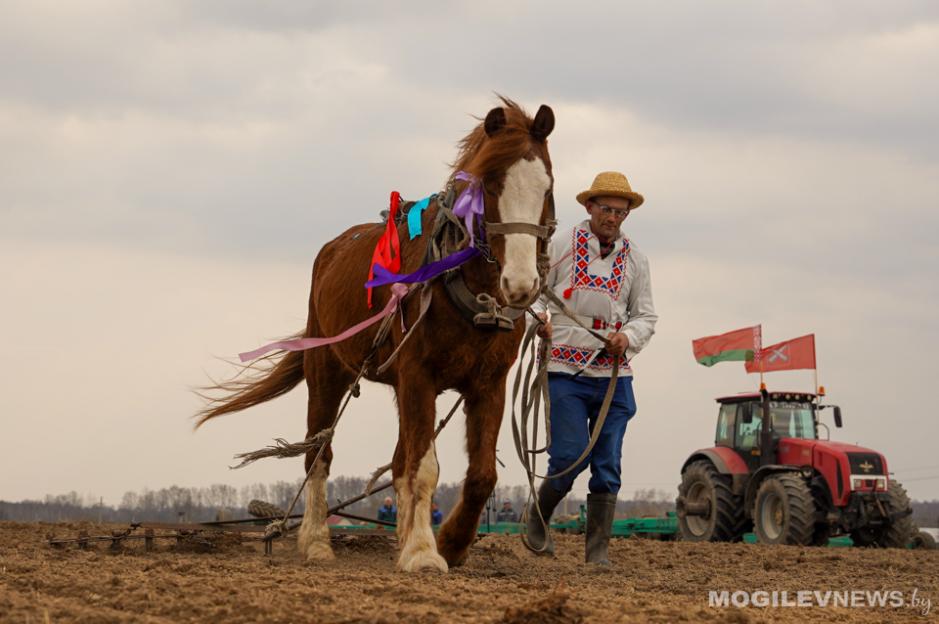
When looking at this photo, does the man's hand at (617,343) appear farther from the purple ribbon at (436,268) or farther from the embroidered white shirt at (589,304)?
the purple ribbon at (436,268)

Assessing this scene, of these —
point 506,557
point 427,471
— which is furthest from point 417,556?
point 506,557

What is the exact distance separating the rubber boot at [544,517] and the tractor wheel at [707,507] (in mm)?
9411

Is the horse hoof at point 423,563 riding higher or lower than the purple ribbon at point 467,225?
lower

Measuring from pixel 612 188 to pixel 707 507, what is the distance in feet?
35.5

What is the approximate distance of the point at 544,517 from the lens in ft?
27.0

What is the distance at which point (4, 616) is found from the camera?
4363 millimetres

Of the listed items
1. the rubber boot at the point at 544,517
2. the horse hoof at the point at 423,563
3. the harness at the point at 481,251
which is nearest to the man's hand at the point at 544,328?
the harness at the point at 481,251

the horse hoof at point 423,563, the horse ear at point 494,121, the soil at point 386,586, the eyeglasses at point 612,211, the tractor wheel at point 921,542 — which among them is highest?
the horse ear at point 494,121

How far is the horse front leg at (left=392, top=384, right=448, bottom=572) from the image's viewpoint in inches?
266

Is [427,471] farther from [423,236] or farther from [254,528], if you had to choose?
[254,528]

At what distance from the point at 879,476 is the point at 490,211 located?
447 inches

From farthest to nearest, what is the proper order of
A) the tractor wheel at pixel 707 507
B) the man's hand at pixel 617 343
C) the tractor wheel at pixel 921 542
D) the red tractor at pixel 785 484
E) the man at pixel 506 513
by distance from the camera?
1. the man at pixel 506 513
2. the tractor wheel at pixel 707 507
3. the tractor wheel at pixel 921 542
4. the red tractor at pixel 785 484
5. the man's hand at pixel 617 343

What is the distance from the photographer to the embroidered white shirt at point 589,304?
25.6ft

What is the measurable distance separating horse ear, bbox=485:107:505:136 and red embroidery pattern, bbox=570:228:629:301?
1.40 meters
